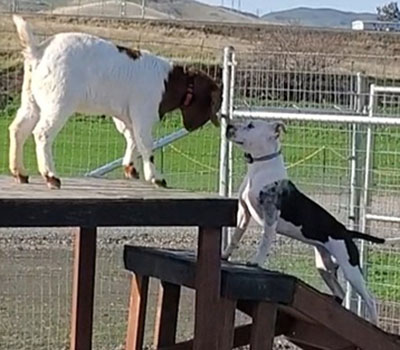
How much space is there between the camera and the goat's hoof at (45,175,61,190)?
216 inches

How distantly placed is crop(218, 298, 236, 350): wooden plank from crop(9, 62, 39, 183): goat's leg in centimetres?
122

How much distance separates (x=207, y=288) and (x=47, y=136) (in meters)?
1.09

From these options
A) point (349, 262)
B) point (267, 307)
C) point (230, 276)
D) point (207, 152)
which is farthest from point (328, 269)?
point (207, 152)

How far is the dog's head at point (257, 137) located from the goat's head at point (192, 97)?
274mm

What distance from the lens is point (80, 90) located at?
580cm

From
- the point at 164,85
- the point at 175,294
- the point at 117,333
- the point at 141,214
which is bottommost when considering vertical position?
the point at 117,333

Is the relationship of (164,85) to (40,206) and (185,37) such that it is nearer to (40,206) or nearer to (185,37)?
(40,206)

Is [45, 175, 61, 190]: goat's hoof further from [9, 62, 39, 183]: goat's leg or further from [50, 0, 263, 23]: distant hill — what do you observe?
[50, 0, 263, 23]: distant hill

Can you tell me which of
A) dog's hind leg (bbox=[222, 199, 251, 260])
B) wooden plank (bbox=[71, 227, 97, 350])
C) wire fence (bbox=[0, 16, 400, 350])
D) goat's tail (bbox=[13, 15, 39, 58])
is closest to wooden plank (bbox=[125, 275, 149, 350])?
wooden plank (bbox=[71, 227, 97, 350])

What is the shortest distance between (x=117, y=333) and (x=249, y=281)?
3893 mm

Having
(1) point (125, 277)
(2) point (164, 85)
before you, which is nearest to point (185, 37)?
(1) point (125, 277)

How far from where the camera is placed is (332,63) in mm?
12695

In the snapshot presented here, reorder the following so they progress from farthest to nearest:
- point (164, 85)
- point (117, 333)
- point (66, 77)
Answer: point (117, 333)
point (164, 85)
point (66, 77)

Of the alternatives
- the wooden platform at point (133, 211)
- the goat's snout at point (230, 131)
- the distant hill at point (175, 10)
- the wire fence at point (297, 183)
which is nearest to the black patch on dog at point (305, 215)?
the goat's snout at point (230, 131)
